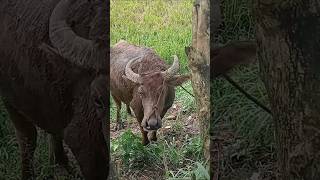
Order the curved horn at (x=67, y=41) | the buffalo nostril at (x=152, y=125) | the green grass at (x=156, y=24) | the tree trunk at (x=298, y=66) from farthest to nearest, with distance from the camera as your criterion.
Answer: the green grass at (x=156, y=24)
the buffalo nostril at (x=152, y=125)
the curved horn at (x=67, y=41)
the tree trunk at (x=298, y=66)

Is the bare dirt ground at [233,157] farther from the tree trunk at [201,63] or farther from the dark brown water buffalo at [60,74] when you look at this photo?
the dark brown water buffalo at [60,74]

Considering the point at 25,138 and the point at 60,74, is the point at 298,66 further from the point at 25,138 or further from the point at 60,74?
the point at 25,138

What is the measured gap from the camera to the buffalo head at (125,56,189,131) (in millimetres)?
2842

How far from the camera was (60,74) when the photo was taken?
2766 mm

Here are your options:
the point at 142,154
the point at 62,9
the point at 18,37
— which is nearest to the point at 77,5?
the point at 62,9

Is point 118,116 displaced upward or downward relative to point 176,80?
downward

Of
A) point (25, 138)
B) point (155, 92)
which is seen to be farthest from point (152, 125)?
point (25, 138)

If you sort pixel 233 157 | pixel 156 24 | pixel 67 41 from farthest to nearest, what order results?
pixel 156 24, pixel 233 157, pixel 67 41

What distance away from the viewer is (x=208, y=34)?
9.38 ft

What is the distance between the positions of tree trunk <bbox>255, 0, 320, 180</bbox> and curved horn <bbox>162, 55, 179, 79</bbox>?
0.64 meters

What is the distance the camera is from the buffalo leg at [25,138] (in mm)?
2912

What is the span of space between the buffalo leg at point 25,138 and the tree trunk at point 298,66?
1.37m

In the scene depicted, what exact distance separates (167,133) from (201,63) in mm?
421

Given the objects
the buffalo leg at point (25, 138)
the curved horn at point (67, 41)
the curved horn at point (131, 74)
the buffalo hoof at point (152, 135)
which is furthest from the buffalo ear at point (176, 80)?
the buffalo leg at point (25, 138)
